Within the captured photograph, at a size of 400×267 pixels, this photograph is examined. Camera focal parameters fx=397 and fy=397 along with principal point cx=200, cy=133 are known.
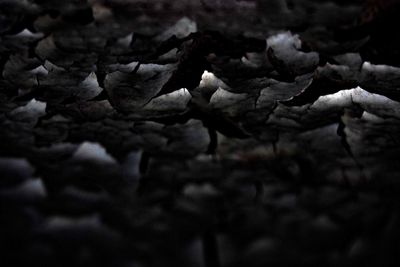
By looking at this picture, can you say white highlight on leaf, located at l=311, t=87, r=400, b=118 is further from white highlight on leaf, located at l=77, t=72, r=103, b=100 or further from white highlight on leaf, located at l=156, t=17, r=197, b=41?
white highlight on leaf, located at l=77, t=72, r=103, b=100

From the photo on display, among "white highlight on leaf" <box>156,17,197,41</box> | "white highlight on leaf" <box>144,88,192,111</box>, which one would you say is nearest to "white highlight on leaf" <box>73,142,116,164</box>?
"white highlight on leaf" <box>144,88,192,111</box>

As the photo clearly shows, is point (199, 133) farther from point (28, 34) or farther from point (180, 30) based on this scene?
point (28, 34)

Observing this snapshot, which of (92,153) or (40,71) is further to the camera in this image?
(40,71)

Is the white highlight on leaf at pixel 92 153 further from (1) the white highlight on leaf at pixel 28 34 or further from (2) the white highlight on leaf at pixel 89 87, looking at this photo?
(1) the white highlight on leaf at pixel 28 34

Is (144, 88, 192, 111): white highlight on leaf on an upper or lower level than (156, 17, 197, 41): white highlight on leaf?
lower

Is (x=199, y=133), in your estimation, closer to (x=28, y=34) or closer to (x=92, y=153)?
(x=92, y=153)

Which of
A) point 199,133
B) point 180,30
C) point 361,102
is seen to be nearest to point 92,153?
point 199,133

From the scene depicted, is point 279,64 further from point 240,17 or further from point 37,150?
point 37,150

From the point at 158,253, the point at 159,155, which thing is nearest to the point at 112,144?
the point at 159,155

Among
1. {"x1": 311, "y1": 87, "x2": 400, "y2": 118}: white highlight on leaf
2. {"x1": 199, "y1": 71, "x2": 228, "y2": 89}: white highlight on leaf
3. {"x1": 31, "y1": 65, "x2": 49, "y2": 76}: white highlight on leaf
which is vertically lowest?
{"x1": 311, "y1": 87, "x2": 400, "y2": 118}: white highlight on leaf
